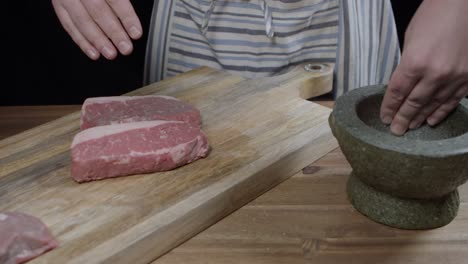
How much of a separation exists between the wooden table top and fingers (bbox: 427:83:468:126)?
0.21 metres

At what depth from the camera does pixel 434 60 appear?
1.43m

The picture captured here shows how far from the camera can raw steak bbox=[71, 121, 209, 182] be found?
1.58 metres

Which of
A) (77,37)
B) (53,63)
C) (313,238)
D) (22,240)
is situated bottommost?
(53,63)

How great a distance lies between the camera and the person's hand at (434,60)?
1.43 metres

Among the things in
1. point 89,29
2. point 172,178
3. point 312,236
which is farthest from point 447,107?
point 89,29

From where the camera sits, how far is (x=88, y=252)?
133cm

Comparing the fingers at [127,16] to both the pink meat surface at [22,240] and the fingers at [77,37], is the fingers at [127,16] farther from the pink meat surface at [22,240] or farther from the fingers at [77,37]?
the pink meat surface at [22,240]

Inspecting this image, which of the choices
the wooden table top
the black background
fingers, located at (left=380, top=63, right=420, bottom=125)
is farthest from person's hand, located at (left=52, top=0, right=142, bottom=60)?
the black background

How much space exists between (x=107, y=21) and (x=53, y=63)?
1502 millimetres

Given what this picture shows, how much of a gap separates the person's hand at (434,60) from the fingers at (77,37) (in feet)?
2.72

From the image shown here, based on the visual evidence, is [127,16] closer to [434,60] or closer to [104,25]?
[104,25]

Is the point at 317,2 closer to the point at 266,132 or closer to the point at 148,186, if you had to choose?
the point at 266,132

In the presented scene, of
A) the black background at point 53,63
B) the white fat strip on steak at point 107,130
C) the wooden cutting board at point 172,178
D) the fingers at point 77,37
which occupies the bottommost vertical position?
the black background at point 53,63

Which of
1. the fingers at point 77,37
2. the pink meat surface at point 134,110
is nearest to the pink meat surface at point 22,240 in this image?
the pink meat surface at point 134,110
